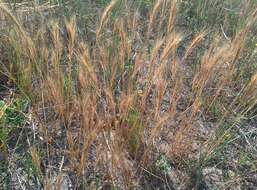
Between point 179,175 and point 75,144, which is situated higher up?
point 75,144

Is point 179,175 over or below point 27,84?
below

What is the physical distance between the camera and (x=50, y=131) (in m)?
1.68

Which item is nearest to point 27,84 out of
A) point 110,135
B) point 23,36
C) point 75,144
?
point 23,36

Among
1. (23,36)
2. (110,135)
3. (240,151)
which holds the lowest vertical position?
(240,151)

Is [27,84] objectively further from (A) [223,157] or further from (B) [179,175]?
(A) [223,157]

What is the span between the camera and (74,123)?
1.74m

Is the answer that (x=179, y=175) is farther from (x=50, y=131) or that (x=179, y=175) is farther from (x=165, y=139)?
(x=50, y=131)

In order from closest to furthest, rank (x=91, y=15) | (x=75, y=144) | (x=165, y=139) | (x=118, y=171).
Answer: (x=118, y=171) → (x=75, y=144) → (x=165, y=139) → (x=91, y=15)

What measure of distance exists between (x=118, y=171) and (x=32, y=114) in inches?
18.0

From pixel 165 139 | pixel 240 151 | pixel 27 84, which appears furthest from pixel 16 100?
pixel 240 151

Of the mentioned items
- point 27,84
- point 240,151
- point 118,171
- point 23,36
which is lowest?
point 240,151

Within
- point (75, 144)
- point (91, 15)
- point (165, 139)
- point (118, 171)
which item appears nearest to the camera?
point (118, 171)

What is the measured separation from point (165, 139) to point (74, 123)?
0.42 meters

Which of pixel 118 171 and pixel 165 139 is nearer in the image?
pixel 118 171
